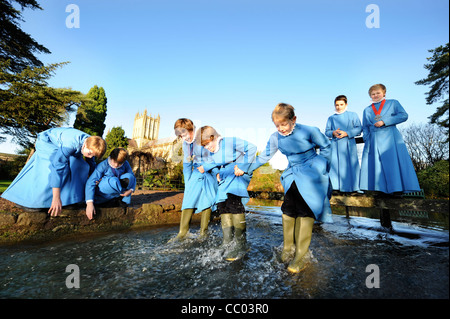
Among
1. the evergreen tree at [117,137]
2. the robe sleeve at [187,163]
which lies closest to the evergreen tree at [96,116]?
the evergreen tree at [117,137]

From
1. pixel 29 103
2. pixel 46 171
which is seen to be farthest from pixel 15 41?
pixel 46 171

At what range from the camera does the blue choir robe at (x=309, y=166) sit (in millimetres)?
2230

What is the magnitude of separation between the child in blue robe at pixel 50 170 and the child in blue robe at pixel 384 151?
452 cm

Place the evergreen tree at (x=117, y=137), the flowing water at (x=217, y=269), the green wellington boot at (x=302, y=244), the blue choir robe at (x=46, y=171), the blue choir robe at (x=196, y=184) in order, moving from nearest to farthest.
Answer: the flowing water at (x=217, y=269) < the green wellington boot at (x=302, y=244) < the blue choir robe at (x=46, y=171) < the blue choir robe at (x=196, y=184) < the evergreen tree at (x=117, y=137)

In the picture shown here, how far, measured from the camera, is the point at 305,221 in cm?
225

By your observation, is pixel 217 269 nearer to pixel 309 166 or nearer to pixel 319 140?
pixel 309 166

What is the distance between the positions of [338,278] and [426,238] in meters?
2.36

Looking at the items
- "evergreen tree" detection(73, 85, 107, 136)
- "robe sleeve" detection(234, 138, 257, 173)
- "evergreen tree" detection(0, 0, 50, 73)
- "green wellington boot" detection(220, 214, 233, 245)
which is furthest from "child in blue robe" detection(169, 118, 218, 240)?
"evergreen tree" detection(73, 85, 107, 136)

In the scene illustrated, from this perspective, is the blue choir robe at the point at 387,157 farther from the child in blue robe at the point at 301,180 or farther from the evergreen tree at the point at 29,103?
the evergreen tree at the point at 29,103

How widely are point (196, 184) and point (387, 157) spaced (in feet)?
10.6

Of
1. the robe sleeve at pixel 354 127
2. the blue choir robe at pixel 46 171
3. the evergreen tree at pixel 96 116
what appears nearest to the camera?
the blue choir robe at pixel 46 171

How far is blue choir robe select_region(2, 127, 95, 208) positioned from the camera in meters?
3.09
